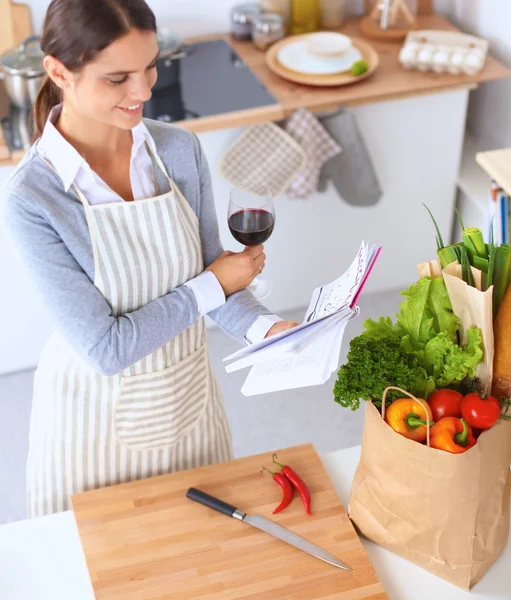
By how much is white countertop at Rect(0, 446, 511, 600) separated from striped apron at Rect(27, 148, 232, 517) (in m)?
0.21

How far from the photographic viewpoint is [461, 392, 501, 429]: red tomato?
1184mm

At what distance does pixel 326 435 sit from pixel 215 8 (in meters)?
1.62

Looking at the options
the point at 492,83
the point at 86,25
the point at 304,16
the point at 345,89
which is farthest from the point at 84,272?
the point at 492,83

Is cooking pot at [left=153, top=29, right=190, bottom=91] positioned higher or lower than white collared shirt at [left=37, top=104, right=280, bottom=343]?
lower

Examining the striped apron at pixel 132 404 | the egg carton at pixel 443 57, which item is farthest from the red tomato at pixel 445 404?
the egg carton at pixel 443 57

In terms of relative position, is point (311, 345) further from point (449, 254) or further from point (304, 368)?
point (449, 254)

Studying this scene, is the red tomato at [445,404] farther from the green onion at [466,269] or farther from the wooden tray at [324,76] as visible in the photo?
the wooden tray at [324,76]

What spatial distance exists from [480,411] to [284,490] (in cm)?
40

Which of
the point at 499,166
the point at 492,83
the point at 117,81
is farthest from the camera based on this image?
the point at 492,83

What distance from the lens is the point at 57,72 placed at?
1397mm

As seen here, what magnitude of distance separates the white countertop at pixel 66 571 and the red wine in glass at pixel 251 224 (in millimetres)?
573

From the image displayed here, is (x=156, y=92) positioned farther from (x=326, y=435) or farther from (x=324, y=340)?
(x=324, y=340)

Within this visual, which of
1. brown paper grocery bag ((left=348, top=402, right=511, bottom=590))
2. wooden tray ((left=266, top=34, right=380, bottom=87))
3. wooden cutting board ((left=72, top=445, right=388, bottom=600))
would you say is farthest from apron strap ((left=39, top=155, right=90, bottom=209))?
wooden tray ((left=266, top=34, right=380, bottom=87))

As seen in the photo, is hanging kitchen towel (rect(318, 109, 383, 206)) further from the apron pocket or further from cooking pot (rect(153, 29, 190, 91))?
the apron pocket
